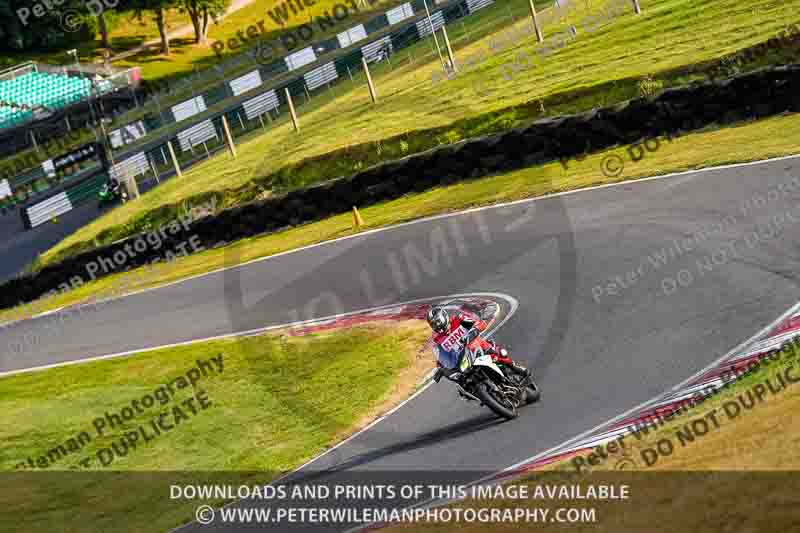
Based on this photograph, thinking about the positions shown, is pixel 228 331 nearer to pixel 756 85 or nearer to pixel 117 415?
pixel 117 415

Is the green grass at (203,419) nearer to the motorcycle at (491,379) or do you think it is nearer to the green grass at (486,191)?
the motorcycle at (491,379)

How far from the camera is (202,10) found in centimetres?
6731

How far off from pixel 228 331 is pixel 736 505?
50.6ft

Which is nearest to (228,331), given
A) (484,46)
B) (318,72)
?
(484,46)

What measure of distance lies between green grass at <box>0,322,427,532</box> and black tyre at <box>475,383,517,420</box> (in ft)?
11.1

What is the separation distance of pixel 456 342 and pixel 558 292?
179 inches

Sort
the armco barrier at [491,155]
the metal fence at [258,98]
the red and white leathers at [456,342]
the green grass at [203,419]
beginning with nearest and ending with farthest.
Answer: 1. the red and white leathers at [456,342]
2. the green grass at [203,419]
3. the armco barrier at [491,155]
4. the metal fence at [258,98]

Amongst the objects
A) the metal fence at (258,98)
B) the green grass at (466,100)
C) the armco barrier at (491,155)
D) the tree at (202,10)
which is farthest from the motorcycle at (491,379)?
the tree at (202,10)

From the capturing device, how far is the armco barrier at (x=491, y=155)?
21.7m

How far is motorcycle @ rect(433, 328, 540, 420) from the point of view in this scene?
12195 mm

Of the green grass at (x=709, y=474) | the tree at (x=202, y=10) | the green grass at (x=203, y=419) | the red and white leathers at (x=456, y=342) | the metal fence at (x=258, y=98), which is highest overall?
the tree at (x=202, y=10)

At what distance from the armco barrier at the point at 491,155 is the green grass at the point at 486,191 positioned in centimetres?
36

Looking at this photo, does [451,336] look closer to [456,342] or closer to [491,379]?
[456,342]

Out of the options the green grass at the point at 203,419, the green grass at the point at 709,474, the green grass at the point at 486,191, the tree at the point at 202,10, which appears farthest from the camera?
the tree at the point at 202,10
